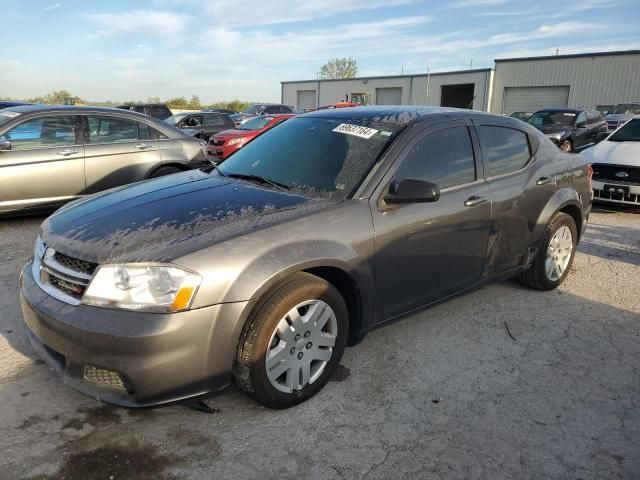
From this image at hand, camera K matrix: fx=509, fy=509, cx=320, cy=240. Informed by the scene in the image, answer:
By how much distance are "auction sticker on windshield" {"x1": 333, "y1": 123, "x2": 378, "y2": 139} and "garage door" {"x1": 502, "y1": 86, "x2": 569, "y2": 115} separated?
36.3 meters

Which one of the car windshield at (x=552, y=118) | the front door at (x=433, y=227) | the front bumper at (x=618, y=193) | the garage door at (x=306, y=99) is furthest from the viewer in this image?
the garage door at (x=306, y=99)

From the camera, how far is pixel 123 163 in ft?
22.2

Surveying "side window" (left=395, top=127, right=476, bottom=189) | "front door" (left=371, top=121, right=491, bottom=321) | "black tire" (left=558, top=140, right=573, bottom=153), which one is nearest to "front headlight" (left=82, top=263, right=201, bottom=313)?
"front door" (left=371, top=121, right=491, bottom=321)

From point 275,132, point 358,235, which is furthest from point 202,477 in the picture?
point 275,132

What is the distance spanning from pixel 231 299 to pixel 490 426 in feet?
5.01

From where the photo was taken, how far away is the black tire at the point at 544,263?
4.40m

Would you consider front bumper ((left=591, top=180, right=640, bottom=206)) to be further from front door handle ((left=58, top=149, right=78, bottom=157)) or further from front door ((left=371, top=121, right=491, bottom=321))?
front door handle ((left=58, top=149, right=78, bottom=157))

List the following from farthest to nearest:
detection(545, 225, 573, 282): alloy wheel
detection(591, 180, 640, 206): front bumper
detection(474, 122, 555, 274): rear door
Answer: detection(591, 180, 640, 206): front bumper
detection(545, 225, 573, 282): alloy wheel
detection(474, 122, 555, 274): rear door

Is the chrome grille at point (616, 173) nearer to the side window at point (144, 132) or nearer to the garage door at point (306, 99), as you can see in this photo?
the side window at point (144, 132)

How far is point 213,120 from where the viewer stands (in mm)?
17688

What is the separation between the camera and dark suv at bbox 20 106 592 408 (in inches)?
93.3

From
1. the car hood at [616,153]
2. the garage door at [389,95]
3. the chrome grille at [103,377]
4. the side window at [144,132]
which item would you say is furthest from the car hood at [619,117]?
the garage door at [389,95]

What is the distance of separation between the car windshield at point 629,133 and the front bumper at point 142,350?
346 inches

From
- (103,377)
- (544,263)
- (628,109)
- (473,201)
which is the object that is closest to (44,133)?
(103,377)
